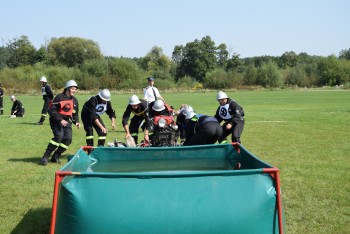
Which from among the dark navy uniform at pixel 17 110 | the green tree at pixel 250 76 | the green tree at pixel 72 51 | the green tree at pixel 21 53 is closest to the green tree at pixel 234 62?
the green tree at pixel 250 76

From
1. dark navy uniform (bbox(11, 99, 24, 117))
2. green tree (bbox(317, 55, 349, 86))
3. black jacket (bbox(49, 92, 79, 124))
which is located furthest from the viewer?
green tree (bbox(317, 55, 349, 86))

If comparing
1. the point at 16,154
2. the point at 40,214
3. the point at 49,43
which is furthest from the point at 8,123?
the point at 49,43

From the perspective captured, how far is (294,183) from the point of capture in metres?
8.16

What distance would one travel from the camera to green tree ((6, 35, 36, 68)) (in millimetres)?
95125

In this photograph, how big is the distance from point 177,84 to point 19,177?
74.6m

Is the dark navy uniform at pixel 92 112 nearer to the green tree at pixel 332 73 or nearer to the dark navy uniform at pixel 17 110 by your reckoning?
the dark navy uniform at pixel 17 110

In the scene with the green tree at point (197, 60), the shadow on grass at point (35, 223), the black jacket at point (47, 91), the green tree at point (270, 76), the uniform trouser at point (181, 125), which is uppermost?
the green tree at point (197, 60)

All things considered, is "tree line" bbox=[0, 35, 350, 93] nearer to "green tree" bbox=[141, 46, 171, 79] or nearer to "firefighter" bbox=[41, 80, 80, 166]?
"green tree" bbox=[141, 46, 171, 79]

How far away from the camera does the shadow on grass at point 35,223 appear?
572 centimetres

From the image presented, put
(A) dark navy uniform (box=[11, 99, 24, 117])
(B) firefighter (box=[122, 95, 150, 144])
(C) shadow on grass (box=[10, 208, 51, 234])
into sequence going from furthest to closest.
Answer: (A) dark navy uniform (box=[11, 99, 24, 117]) < (B) firefighter (box=[122, 95, 150, 144]) < (C) shadow on grass (box=[10, 208, 51, 234])

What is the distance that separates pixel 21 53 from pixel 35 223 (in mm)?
98078

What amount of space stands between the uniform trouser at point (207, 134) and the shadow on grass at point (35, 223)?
3245 mm

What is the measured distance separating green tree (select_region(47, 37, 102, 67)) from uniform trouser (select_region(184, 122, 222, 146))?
85.7 meters

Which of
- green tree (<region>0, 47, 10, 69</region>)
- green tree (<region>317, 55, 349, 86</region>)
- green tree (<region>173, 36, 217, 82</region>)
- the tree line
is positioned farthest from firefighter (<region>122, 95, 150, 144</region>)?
green tree (<region>0, 47, 10, 69</region>)
